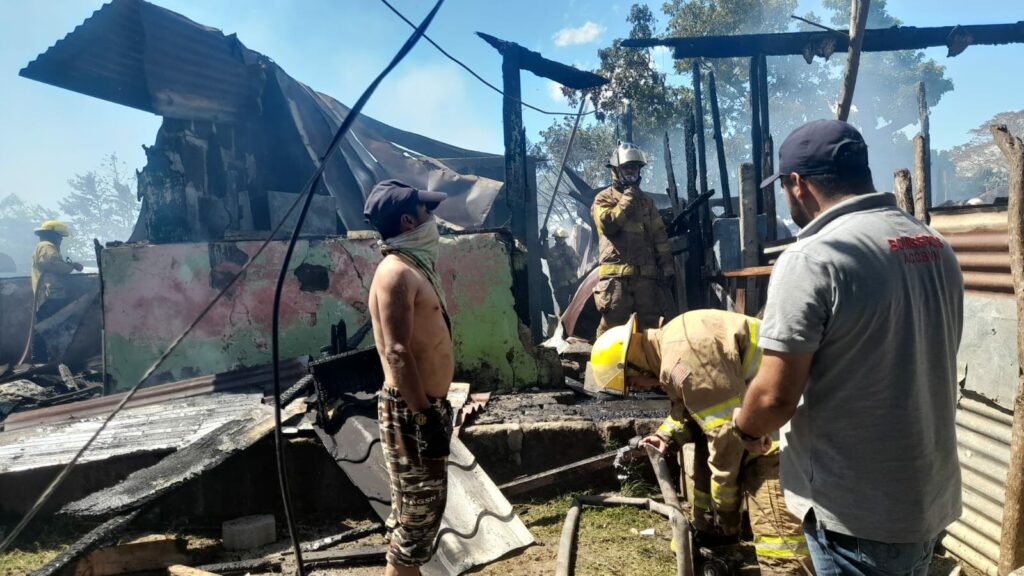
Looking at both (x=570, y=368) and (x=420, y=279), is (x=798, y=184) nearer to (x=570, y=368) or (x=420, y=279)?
(x=420, y=279)

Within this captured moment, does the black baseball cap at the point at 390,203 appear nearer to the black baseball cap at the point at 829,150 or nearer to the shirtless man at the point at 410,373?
the shirtless man at the point at 410,373

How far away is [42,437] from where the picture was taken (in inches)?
171

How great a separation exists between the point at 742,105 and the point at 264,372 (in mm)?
28611

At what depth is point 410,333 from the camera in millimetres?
2504

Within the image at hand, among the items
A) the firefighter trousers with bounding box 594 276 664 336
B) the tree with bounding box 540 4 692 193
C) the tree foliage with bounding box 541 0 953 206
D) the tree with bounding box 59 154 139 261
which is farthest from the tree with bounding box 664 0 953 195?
the tree with bounding box 59 154 139 261

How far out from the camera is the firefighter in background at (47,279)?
901cm

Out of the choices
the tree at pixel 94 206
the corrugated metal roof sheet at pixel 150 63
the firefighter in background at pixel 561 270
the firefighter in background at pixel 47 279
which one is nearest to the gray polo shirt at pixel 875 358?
the corrugated metal roof sheet at pixel 150 63

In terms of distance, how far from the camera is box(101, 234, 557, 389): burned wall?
5.50m

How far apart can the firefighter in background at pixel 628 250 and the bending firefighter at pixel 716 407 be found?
3.07 meters

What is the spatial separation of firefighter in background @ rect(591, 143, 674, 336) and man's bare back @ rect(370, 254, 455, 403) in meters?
3.84

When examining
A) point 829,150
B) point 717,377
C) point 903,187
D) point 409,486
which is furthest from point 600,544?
point 903,187

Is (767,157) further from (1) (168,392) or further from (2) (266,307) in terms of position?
(1) (168,392)

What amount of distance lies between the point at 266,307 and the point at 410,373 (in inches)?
149

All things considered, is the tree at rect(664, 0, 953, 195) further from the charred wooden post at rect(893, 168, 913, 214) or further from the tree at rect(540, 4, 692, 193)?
the charred wooden post at rect(893, 168, 913, 214)
